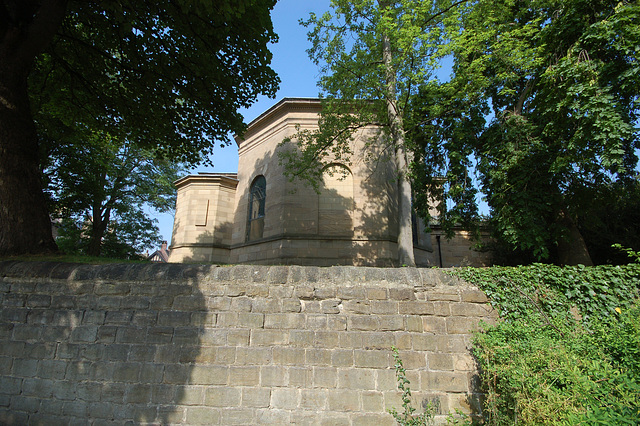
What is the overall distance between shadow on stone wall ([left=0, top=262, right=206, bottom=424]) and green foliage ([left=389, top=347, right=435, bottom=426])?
104 inches

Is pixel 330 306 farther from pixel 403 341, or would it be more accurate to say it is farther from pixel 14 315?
pixel 14 315

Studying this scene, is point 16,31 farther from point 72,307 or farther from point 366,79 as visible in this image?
point 366,79

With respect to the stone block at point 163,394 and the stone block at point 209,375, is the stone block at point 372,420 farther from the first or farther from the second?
the stone block at point 163,394

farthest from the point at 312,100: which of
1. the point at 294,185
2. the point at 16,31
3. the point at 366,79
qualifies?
the point at 16,31

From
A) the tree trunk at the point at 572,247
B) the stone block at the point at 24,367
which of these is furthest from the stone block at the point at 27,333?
the tree trunk at the point at 572,247

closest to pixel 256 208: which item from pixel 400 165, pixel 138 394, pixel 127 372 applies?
pixel 400 165

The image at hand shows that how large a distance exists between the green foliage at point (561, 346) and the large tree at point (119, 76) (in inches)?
284

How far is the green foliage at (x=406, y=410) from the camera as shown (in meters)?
3.86

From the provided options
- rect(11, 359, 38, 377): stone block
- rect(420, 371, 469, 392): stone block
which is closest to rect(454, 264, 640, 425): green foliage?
rect(420, 371, 469, 392): stone block

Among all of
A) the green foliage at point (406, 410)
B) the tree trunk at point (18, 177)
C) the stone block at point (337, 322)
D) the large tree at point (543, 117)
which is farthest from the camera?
the large tree at point (543, 117)

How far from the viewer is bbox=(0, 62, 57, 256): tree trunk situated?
5.36 metres

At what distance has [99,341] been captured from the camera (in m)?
4.38

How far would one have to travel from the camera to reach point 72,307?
4555mm

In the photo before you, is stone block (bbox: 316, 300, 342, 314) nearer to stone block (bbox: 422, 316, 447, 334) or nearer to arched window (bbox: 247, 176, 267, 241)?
stone block (bbox: 422, 316, 447, 334)
